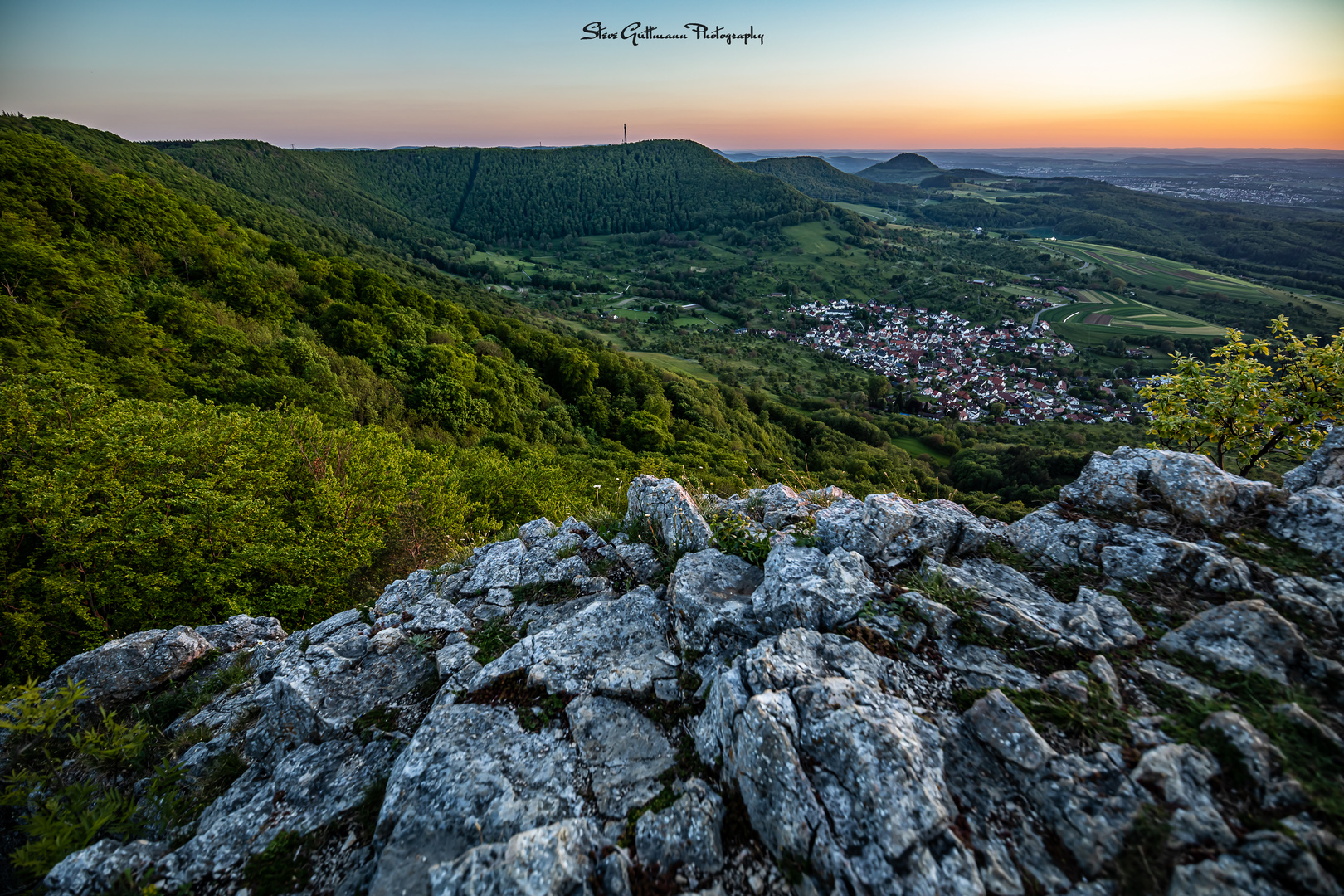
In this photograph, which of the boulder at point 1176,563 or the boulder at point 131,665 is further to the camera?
the boulder at point 131,665

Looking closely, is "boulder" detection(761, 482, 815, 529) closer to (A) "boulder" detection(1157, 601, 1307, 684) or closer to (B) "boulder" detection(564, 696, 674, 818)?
(B) "boulder" detection(564, 696, 674, 818)

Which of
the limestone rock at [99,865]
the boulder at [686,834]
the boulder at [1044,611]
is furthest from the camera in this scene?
the boulder at [1044,611]

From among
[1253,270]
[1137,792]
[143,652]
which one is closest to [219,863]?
[143,652]

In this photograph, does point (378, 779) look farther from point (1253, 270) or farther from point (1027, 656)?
point (1253, 270)

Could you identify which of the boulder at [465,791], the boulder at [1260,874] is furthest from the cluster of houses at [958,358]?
the boulder at [465,791]

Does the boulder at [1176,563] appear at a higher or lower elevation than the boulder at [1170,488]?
lower

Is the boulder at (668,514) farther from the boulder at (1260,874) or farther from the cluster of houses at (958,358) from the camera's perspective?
the cluster of houses at (958,358)

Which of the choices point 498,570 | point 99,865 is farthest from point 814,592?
point 99,865
